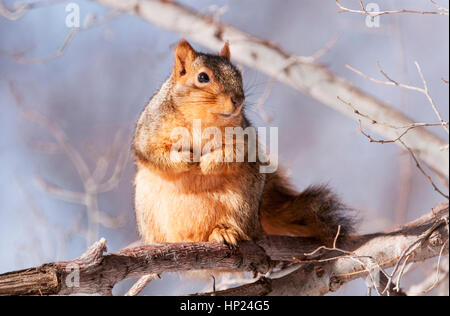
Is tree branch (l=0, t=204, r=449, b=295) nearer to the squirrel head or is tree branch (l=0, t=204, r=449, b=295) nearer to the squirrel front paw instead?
the squirrel front paw

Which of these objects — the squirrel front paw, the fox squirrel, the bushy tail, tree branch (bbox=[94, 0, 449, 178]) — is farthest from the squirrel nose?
tree branch (bbox=[94, 0, 449, 178])

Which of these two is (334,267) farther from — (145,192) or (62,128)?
(62,128)

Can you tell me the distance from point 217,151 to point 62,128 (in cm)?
134

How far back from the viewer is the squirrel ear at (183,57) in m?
1.89

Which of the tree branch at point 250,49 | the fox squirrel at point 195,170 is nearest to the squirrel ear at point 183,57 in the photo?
the fox squirrel at point 195,170

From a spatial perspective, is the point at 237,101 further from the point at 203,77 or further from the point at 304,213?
the point at 304,213

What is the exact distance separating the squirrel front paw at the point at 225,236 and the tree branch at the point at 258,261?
0.09ft

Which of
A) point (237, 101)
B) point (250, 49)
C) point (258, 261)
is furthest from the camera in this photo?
point (250, 49)

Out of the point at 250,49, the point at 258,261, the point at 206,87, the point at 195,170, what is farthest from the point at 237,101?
the point at 250,49

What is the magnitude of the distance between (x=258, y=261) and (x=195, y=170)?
1.28 ft

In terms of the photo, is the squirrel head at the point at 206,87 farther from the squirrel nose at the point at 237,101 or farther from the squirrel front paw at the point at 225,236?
the squirrel front paw at the point at 225,236

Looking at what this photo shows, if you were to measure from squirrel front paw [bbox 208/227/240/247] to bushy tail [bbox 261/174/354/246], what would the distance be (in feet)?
1.17

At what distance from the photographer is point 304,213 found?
7.03 ft
